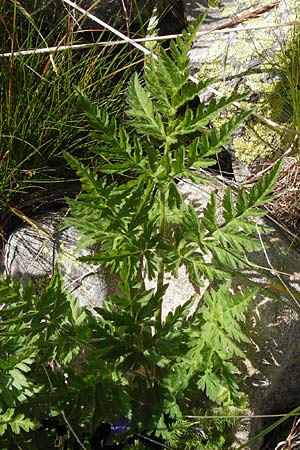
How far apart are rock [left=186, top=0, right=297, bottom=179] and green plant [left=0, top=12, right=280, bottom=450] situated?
0.91 meters

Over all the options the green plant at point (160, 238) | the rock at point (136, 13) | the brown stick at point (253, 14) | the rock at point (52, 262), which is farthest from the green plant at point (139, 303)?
the rock at point (136, 13)

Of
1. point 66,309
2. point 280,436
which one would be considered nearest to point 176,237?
point 66,309

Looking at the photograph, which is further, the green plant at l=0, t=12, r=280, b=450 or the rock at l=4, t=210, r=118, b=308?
the rock at l=4, t=210, r=118, b=308

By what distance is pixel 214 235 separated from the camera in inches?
92.4

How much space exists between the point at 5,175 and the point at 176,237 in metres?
1.06

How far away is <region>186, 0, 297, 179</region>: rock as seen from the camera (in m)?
3.23

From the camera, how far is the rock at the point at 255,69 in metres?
3.23

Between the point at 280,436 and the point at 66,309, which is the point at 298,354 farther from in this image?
the point at 66,309

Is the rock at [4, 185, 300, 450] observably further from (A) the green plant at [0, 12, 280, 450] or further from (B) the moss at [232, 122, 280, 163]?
(A) the green plant at [0, 12, 280, 450]

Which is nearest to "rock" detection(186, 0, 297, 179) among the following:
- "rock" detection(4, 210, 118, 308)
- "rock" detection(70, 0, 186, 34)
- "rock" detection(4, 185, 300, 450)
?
"rock" detection(4, 185, 300, 450)

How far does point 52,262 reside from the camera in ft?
10.3

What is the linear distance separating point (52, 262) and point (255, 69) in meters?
1.23

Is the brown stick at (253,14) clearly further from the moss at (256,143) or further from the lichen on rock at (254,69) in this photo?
the moss at (256,143)

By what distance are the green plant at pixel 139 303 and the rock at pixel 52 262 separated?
0.59 metres
